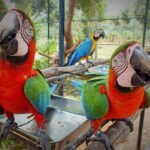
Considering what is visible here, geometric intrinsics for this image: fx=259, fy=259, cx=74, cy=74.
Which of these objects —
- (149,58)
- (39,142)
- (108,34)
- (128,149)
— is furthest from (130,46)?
(108,34)

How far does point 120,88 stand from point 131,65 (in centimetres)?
11

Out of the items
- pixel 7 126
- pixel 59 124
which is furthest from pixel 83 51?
pixel 7 126

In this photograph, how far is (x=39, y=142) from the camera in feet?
3.01

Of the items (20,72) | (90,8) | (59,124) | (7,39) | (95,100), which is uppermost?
(90,8)

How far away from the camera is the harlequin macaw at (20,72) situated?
73cm

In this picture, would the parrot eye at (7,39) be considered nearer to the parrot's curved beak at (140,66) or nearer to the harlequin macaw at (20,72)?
the harlequin macaw at (20,72)

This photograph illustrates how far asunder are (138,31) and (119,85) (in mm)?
5424

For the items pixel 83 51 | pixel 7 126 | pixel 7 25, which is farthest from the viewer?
pixel 83 51

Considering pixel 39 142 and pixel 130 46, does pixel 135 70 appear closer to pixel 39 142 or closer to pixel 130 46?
pixel 130 46

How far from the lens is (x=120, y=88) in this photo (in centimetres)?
83

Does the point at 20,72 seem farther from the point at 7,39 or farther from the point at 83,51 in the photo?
the point at 83,51

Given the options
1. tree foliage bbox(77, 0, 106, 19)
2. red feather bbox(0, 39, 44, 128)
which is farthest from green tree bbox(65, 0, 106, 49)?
red feather bbox(0, 39, 44, 128)

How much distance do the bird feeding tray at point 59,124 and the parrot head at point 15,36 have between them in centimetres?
33

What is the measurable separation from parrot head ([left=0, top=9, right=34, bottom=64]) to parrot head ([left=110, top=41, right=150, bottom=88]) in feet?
0.90
